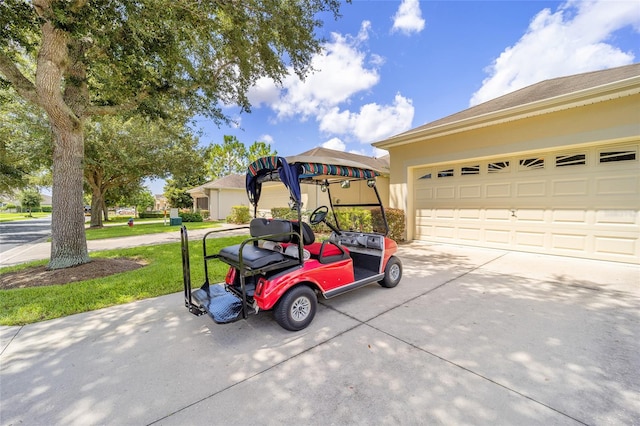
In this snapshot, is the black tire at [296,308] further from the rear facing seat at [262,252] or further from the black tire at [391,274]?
the black tire at [391,274]

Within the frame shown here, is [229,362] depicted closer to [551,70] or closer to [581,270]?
[581,270]

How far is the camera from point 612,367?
6.98 feet

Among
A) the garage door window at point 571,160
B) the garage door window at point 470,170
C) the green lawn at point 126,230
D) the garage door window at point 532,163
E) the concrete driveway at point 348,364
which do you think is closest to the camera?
the concrete driveway at point 348,364

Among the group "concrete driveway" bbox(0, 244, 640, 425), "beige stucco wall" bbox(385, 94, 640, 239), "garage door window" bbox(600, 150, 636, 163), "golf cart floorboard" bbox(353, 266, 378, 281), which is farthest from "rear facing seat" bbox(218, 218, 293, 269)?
"garage door window" bbox(600, 150, 636, 163)

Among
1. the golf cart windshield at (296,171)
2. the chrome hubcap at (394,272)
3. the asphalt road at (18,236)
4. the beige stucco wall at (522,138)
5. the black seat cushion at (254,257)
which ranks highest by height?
the beige stucco wall at (522,138)

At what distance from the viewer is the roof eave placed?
15.1ft

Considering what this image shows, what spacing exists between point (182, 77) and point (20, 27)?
248cm

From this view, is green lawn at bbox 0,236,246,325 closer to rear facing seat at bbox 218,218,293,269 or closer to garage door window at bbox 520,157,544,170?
rear facing seat at bbox 218,218,293,269

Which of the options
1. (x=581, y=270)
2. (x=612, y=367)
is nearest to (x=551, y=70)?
(x=581, y=270)

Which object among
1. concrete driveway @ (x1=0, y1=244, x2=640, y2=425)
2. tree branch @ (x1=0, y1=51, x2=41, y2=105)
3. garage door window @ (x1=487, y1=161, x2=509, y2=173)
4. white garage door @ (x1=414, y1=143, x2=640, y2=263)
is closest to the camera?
concrete driveway @ (x1=0, y1=244, x2=640, y2=425)

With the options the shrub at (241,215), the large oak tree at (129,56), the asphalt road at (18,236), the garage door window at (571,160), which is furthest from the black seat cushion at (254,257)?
the shrub at (241,215)

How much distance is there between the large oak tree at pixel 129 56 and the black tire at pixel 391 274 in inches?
204

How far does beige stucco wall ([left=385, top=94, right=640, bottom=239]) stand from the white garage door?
0.31 metres

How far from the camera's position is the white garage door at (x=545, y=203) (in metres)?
5.09
